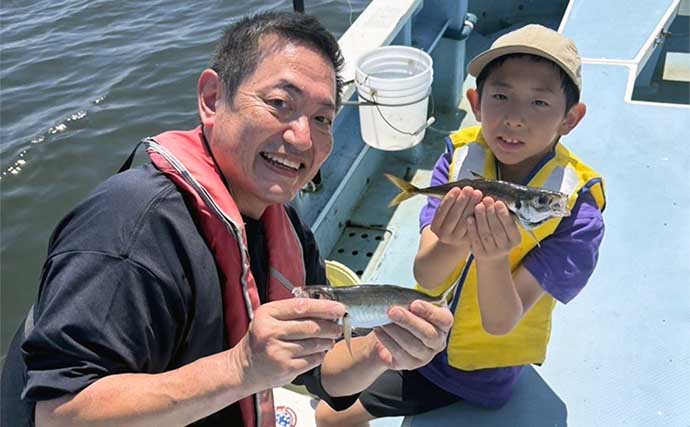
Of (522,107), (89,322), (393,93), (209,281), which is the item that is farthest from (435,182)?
(393,93)

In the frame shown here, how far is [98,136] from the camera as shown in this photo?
25.1 ft

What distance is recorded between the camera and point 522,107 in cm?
217

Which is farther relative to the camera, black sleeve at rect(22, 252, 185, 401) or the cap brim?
the cap brim

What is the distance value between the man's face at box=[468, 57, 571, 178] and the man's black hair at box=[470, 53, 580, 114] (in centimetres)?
1

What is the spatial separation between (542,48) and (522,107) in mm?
216

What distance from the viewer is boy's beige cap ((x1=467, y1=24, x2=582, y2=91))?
212 cm

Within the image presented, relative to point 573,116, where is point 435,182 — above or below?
below

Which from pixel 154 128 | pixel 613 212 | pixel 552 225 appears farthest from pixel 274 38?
pixel 154 128

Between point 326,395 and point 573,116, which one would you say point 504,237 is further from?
point 326,395

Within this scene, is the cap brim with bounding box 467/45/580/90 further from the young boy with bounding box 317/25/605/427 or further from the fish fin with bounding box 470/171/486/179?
the fish fin with bounding box 470/171/486/179

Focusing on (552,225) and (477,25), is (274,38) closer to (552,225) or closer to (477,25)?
(552,225)

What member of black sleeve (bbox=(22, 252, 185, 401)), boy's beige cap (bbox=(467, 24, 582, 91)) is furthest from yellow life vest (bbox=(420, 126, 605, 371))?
black sleeve (bbox=(22, 252, 185, 401))

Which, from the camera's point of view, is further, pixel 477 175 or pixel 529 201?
pixel 477 175

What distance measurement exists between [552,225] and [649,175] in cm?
182
